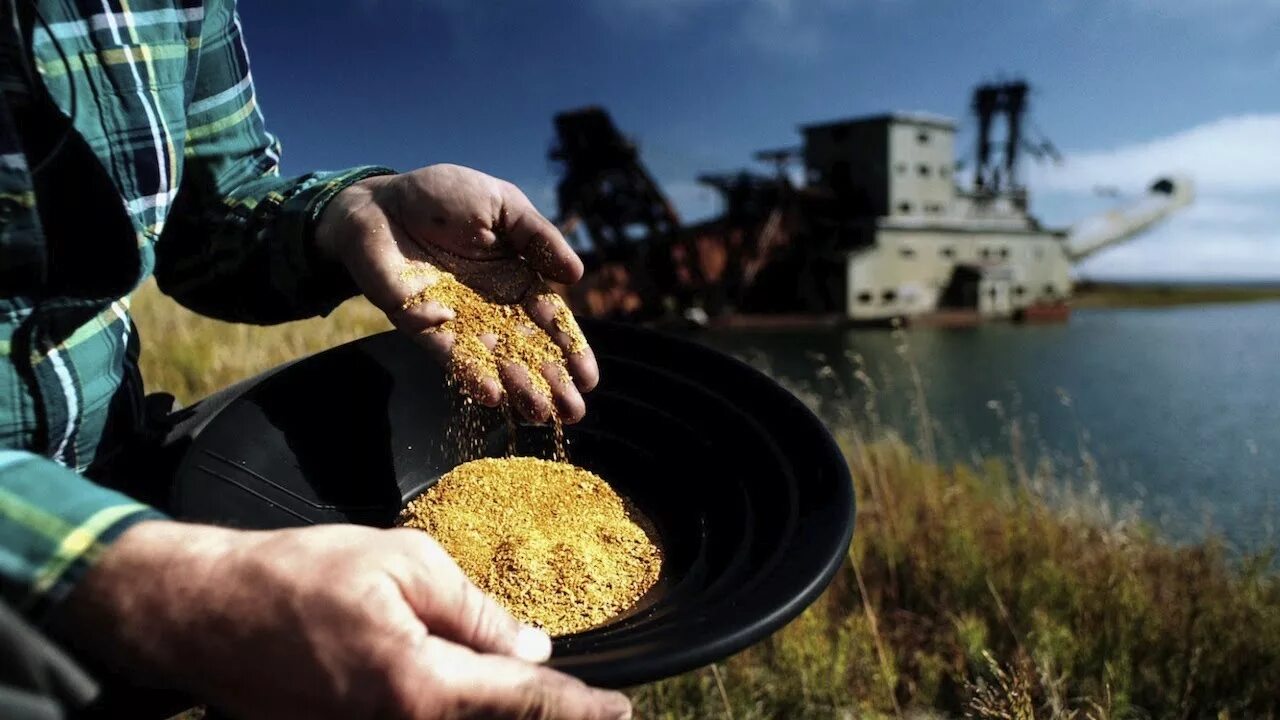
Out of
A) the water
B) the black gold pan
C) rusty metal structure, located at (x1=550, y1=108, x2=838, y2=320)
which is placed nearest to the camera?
the black gold pan

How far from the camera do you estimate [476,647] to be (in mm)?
659

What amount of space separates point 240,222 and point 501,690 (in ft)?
3.19

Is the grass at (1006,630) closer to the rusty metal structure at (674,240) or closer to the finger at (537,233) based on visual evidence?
the finger at (537,233)

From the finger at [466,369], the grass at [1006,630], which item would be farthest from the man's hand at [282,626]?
the grass at [1006,630]

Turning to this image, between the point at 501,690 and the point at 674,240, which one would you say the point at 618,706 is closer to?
the point at 501,690

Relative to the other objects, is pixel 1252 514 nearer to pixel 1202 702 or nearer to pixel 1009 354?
pixel 1202 702

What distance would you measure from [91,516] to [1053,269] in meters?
21.6

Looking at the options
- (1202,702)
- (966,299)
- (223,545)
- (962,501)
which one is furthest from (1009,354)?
(223,545)

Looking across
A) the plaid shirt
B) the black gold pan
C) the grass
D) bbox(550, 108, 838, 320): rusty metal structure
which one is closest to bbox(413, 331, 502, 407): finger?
the black gold pan

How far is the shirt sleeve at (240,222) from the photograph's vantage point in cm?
124

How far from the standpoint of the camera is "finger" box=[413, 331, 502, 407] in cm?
127

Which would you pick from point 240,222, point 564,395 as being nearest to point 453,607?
point 564,395

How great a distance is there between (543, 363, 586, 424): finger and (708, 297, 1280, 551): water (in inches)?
88.0

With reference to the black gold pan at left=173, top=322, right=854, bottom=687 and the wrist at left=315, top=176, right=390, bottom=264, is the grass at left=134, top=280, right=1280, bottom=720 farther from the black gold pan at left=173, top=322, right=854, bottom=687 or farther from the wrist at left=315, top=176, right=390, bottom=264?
the wrist at left=315, top=176, right=390, bottom=264
